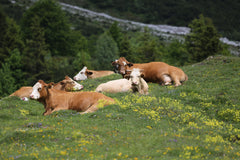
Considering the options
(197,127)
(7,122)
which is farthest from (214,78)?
(7,122)

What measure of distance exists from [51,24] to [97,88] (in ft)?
196

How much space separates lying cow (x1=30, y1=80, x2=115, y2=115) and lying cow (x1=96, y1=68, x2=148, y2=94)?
401 centimetres

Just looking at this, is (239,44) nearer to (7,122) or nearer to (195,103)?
(195,103)

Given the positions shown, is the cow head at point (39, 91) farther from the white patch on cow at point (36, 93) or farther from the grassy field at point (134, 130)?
the grassy field at point (134, 130)

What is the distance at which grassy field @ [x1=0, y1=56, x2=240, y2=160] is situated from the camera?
9547 millimetres

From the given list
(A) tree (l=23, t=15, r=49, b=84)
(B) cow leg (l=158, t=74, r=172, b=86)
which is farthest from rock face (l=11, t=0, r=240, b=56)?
(B) cow leg (l=158, t=74, r=172, b=86)

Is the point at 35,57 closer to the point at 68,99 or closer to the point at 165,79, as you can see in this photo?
the point at 165,79

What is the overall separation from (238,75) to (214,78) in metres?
1.86

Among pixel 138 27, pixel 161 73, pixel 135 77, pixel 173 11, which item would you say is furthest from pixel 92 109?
pixel 173 11

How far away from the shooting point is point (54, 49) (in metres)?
79.1

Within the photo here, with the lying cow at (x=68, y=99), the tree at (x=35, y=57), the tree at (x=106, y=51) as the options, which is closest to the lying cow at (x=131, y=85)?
the lying cow at (x=68, y=99)

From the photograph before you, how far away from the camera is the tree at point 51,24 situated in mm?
76125

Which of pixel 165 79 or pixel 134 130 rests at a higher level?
pixel 134 130

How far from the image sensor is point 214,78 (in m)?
24.3
